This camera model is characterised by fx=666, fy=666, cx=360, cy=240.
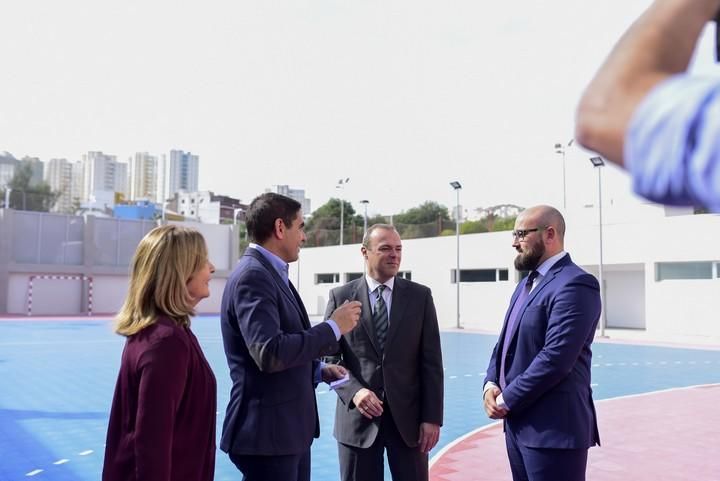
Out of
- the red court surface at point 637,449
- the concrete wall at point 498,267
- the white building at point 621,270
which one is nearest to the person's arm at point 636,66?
the red court surface at point 637,449

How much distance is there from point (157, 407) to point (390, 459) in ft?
6.65

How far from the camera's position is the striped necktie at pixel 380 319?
167 inches

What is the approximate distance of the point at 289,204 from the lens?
3.51 m

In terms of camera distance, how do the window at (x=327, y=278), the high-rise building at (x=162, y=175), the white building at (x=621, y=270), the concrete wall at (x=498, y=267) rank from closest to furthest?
the white building at (x=621, y=270) < the concrete wall at (x=498, y=267) < the window at (x=327, y=278) < the high-rise building at (x=162, y=175)

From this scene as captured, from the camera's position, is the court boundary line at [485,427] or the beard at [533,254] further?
the court boundary line at [485,427]

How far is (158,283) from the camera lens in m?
2.73

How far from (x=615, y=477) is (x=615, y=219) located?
2988cm

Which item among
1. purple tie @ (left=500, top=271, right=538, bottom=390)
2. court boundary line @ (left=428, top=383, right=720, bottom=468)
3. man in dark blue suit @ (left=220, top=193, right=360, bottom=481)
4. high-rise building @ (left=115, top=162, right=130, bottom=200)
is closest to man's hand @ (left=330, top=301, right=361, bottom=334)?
man in dark blue suit @ (left=220, top=193, right=360, bottom=481)

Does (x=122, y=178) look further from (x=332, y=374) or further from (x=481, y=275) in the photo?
(x=332, y=374)

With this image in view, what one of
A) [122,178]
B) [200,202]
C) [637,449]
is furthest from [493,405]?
[122,178]

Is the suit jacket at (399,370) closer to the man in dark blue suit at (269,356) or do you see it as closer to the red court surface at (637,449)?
the man in dark blue suit at (269,356)

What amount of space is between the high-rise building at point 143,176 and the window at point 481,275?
103032mm

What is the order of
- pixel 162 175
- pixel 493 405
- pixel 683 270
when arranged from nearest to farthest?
pixel 493 405
pixel 683 270
pixel 162 175

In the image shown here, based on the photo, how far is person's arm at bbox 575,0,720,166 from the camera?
2.54 ft
